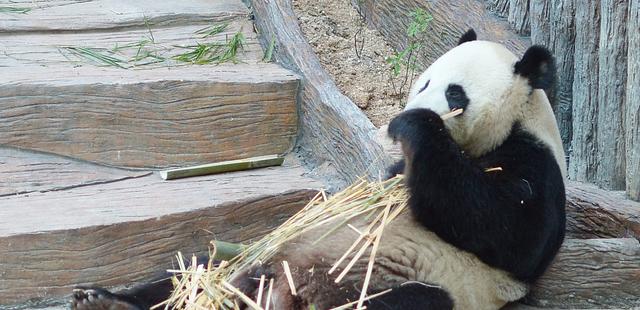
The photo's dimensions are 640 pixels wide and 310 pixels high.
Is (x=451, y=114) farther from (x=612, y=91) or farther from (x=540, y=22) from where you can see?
(x=540, y=22)

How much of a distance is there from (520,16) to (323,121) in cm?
135

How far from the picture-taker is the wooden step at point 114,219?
15.6 ft

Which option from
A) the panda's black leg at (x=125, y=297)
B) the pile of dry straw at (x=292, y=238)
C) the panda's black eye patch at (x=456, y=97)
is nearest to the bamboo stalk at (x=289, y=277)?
the pile of dry straw at (x=292, y=238)

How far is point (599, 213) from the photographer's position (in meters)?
4.72

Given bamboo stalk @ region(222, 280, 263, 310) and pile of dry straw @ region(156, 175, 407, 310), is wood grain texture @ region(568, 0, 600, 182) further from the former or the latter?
bamboo stalk @ region(222, 280, 263, 310)

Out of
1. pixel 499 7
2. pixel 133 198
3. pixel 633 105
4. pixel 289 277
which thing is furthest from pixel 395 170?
pixel 499 7

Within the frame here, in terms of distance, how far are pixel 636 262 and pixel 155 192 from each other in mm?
2635

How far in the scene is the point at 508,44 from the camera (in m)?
5.48

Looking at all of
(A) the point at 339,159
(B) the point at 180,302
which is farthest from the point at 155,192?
(B) the point at 180,302

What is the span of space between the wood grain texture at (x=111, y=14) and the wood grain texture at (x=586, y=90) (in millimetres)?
2811

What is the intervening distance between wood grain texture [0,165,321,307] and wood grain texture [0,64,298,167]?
0.99 ft

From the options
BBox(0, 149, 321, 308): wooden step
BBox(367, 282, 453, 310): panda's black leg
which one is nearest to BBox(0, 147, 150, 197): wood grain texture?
BBox(0, 149, 321, 308): wooden step

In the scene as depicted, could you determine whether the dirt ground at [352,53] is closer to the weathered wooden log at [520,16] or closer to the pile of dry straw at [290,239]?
the weathered wooden log at [520,16]

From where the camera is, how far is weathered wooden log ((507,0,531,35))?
5555 mm
